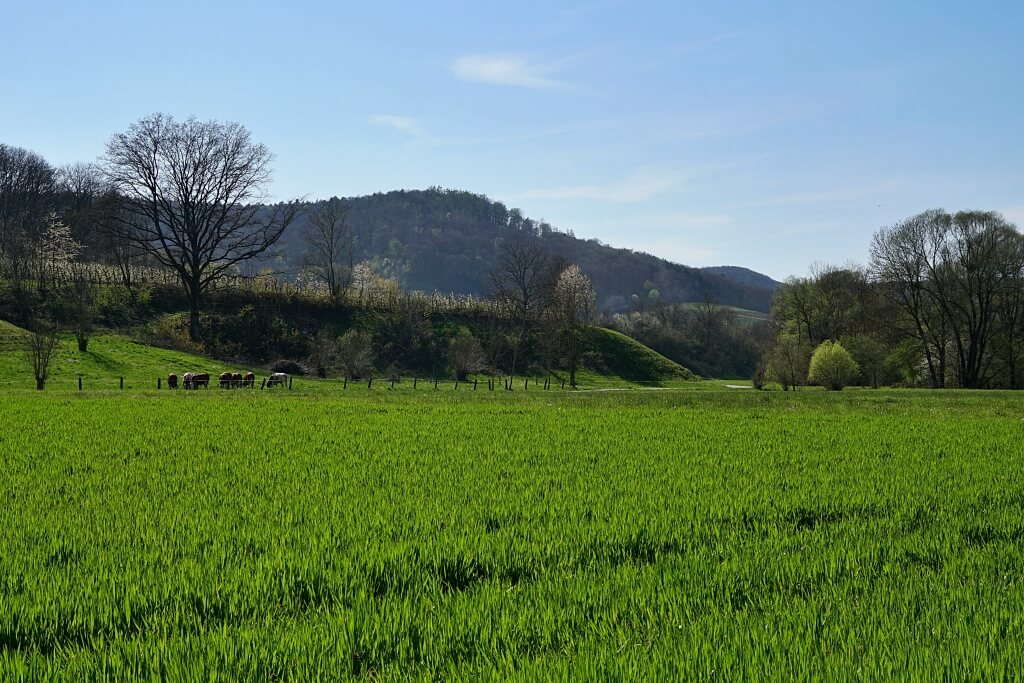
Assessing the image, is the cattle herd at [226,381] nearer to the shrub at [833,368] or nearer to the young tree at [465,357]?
the young tree at [465,357]

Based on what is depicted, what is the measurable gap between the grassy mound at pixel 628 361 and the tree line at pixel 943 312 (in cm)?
1417

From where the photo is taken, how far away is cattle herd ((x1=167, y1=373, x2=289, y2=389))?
152 ft

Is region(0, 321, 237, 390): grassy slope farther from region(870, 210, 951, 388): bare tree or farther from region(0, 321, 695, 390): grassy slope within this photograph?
region(870, 210, 951, 388): bare tree

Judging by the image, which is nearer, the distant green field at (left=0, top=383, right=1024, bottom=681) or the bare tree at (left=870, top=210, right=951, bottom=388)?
the distant green field at (left=0, top=383, right=1024, bottom=681)

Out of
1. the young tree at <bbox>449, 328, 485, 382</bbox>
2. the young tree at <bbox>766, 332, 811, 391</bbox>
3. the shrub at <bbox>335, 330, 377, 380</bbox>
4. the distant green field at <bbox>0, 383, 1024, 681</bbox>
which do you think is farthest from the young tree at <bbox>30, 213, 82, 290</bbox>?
the young tree at <bbox>766, 332, 811, 391</bbox>

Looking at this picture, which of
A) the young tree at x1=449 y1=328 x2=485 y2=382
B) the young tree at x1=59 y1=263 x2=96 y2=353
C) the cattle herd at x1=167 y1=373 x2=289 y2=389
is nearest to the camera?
the cattle herd at x1=167 y1=373 x2=289 y2=389

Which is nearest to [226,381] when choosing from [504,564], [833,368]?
[504,564]

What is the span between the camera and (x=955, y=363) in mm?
70938

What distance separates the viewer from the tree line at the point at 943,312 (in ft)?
→ 217

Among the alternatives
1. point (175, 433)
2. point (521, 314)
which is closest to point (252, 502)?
point (175, 433)

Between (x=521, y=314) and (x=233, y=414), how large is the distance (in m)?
68.6

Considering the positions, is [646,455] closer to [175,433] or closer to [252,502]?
[252,502]

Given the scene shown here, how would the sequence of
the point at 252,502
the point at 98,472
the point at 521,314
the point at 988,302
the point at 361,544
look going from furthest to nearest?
the point at 521,314 < the point at 988,302 < the point at 98,472 < the point at 252,502 < the point at 361,544

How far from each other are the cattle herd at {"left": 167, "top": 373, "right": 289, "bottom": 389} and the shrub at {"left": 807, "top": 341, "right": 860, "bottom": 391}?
4777 centimetres
